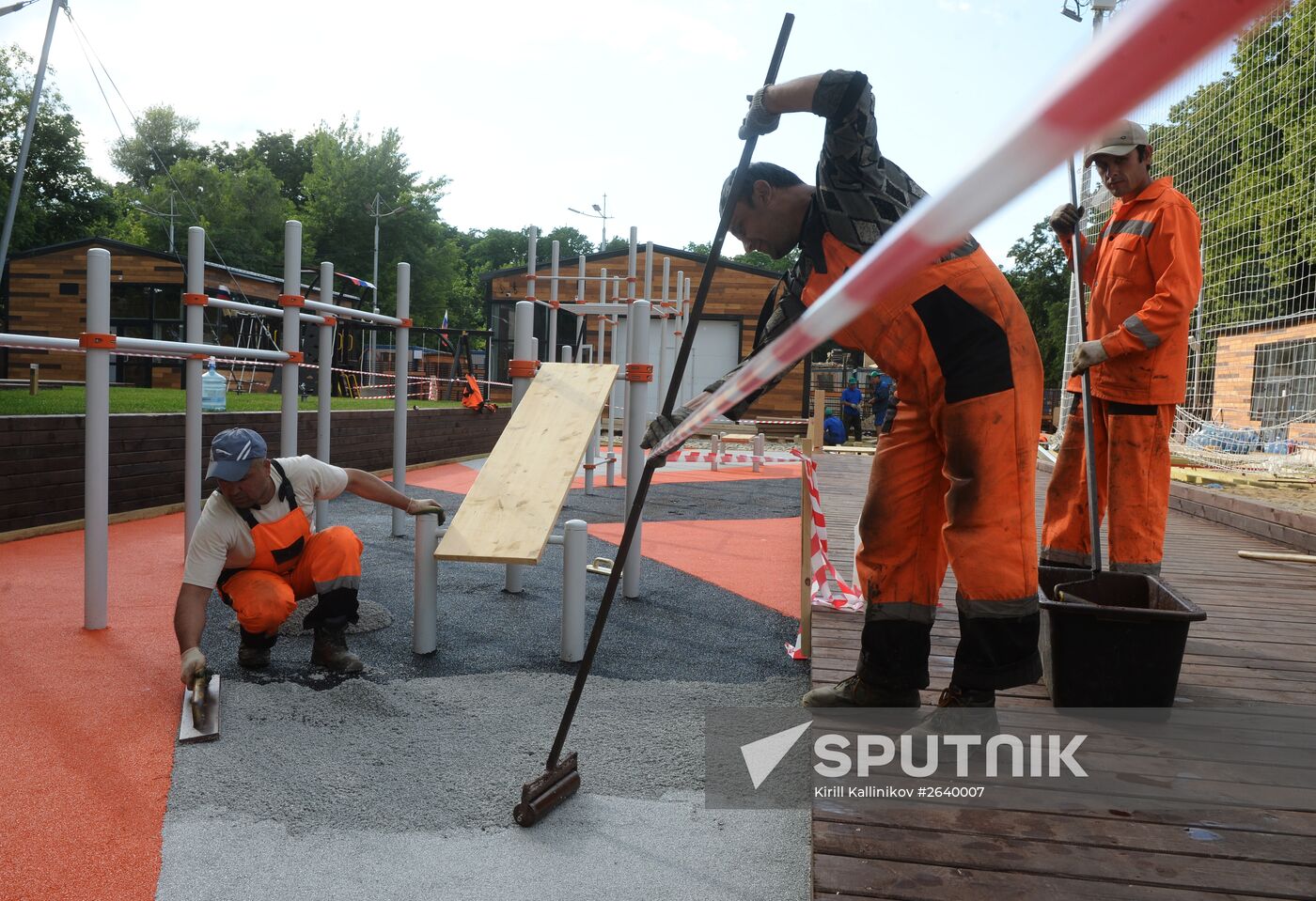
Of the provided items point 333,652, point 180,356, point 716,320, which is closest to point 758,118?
point 333,652

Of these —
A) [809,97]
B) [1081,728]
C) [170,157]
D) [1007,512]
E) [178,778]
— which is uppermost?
[170,157]

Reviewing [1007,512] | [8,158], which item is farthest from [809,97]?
[8,158]

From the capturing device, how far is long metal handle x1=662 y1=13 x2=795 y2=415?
2082mm

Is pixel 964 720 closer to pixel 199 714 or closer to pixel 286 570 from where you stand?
pixel 199 714

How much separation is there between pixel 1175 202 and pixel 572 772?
8.77 ft

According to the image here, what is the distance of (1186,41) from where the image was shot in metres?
0.54

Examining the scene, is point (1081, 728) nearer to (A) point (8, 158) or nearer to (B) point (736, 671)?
(B) point (736, 671)

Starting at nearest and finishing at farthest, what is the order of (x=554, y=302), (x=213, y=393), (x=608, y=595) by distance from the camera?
(x=608, y=595), (x=554, y=302), (x=213, y=393)

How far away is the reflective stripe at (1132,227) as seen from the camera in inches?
117

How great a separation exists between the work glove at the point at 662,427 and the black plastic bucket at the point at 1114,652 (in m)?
1.08

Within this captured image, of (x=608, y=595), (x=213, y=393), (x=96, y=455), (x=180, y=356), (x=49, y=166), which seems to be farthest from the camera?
(x=49, y=166)

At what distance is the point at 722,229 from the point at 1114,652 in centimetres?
151

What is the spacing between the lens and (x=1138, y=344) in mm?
2871

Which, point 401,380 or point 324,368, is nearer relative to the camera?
point 324,368
